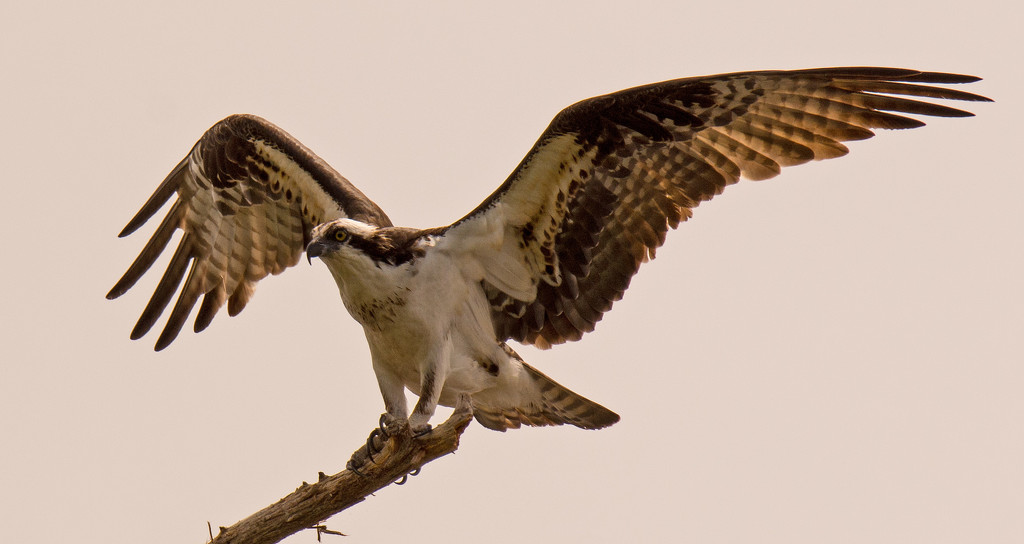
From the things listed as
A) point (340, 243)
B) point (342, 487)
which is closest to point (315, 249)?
point (340, 243)

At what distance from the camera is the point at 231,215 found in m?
10.4

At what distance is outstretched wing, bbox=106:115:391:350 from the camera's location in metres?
9.77

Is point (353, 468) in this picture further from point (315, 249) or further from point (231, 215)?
point (231, 215)

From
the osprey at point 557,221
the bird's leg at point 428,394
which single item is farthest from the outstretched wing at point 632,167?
the bird's leg at point 428,394

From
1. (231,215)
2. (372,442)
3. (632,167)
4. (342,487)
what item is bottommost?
(342,487)

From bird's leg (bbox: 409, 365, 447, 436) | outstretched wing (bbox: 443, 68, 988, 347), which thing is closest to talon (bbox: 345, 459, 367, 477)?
bird's leg (bbox: 409, 365, 447, 436)

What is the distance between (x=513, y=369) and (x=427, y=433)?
1.74 m

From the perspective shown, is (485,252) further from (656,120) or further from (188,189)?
(188,189)

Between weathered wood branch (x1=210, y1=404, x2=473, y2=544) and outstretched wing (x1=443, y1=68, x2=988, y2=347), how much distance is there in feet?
5.77

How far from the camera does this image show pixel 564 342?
9.29m

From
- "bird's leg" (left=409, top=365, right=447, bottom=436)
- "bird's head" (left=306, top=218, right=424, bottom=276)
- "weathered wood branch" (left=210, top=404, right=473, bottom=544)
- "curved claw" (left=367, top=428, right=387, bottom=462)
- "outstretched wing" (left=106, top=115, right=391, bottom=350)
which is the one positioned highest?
"outstretched wing" (left=106, top=115, right=391, bottom=350)

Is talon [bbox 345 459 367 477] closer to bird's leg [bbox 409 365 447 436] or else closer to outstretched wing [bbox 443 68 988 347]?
bird's leg [bbox 409 365 447 436]

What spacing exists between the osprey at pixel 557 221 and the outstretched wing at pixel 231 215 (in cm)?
6

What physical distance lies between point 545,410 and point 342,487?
2.32 m
